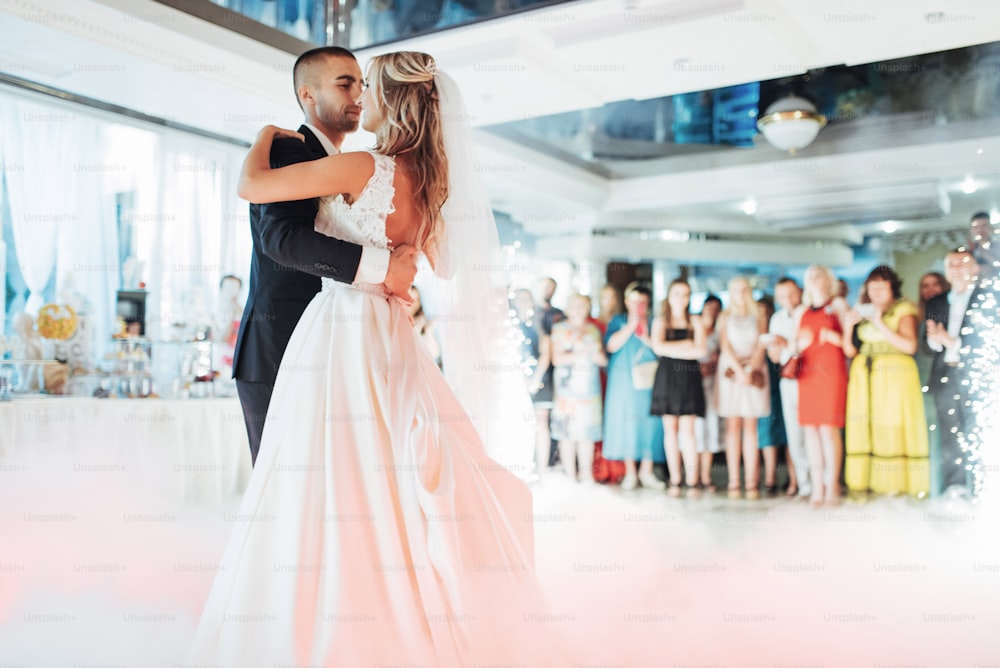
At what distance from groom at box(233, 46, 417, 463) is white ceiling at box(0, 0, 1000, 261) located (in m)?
2.30

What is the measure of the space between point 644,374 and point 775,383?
3.17ft

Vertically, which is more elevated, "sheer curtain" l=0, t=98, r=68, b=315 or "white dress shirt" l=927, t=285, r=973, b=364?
"sheer curtain" l=0, t=98, r=68, b=315

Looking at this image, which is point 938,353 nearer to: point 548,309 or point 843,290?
point 843,290

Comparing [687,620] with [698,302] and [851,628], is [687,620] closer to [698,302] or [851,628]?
[851,628]

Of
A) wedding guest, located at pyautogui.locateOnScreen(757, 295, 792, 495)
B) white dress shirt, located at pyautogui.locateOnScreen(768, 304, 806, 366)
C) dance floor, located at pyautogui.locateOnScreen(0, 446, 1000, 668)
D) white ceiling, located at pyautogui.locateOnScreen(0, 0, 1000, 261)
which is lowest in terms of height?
dance floor, located at pyautogui.locateOnScreen(0, 446, 1000, 668)

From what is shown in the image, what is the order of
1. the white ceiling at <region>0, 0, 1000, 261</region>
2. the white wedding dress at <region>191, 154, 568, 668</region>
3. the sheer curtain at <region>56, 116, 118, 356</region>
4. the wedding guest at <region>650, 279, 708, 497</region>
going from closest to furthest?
the white wedding dress at <region>191, 154, 568, 668</region>
the white ceiling at <region>0, 0, 1000, 261</region>
the sheer curtain at <region>56, 116, 118, 356</region>
the wedding guest at <region>650, 279, 708, 497</region>

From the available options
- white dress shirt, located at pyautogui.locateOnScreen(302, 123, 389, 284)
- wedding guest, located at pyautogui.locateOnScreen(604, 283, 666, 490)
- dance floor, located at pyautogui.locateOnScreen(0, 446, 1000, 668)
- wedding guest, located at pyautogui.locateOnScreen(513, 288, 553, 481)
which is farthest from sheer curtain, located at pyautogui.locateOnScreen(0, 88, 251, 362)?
white dress shirt, located at pyautogui.locateOnScreen(302, 123, 389, 284)

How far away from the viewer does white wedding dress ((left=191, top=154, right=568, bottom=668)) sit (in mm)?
1755

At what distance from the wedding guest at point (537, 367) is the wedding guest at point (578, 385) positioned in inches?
3.1

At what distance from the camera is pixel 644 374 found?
628cm

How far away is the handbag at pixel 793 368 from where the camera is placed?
5.66m

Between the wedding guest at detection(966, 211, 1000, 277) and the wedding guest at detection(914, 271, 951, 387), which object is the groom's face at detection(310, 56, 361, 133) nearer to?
the wedding guest at detection(914, 271, 951, 387)

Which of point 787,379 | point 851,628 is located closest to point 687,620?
point 851,628

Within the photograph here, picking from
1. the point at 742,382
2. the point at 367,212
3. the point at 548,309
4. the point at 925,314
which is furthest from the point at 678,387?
the point at 367,212
